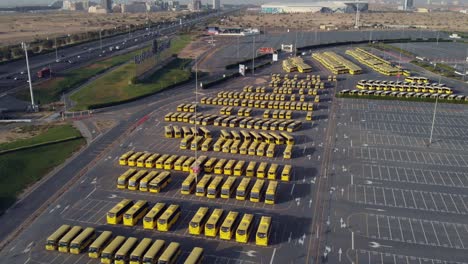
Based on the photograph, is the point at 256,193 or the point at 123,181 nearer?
the point at 256,193

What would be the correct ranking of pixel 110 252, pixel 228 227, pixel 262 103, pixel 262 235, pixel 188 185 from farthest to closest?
pixel 262 103
pixel 188 185
pixel 228 227
pixel 262 235
pixel 110 252

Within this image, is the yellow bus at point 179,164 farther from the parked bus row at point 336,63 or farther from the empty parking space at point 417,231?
the parked bus row at point 336,63

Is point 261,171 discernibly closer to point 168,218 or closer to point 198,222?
point 198,222

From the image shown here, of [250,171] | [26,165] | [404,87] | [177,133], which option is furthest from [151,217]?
[404,87]

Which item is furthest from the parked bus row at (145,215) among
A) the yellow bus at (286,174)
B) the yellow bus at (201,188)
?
the yellow bus at (286,174)

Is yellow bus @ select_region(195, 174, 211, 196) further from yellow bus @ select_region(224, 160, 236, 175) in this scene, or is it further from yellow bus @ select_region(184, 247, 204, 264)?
yellow bus @ select_region(184, 247, 204, 264)

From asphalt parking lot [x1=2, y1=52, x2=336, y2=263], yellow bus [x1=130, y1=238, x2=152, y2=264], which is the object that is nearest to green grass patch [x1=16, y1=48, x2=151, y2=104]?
asphalt parking lot [x1=2, y1=52, x2=336, y2=263]
